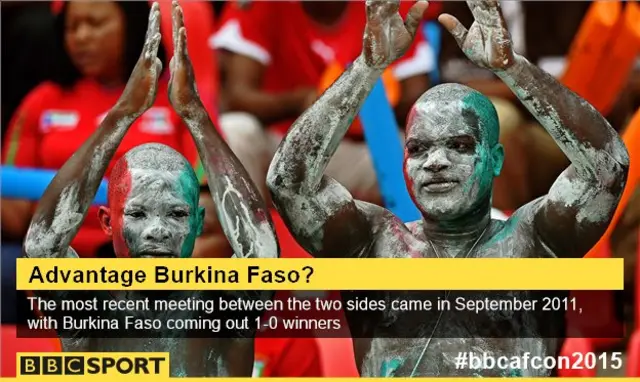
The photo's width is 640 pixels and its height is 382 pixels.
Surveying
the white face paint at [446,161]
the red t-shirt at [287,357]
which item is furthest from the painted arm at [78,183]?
the red t-shirt at [287,357]

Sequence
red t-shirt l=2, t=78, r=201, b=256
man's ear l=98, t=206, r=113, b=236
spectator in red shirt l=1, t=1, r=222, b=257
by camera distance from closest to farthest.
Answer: man's ear l=98, t=206, r=113, b=236
red t-shirt l=2, t=78, r=201, b=256
spectator in red shirt l=1, t=1, r=222, b=257

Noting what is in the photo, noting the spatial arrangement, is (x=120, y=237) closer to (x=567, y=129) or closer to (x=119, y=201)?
(x=119, y=201)

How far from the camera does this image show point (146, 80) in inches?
153

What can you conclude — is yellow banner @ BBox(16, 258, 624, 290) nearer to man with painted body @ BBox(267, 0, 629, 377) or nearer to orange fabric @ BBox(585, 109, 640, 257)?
man with painted body @ BBox(267, 0, 629, 377)

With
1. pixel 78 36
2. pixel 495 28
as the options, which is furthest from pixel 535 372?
pixel 78 36

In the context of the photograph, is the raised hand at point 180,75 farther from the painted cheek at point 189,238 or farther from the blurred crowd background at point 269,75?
the blurred crowd background at point 269,75

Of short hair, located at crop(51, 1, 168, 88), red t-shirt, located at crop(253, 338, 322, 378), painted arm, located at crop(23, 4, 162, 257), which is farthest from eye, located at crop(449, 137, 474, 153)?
short hair, located at crop(51, 1, 168, 88)

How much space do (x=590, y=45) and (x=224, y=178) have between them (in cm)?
139

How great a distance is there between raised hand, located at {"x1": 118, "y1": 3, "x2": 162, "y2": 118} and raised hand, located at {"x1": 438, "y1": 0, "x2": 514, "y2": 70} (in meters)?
0.61

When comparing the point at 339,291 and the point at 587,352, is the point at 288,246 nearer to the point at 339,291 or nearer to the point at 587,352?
the point at 339,291

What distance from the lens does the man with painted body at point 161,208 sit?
12.5ft

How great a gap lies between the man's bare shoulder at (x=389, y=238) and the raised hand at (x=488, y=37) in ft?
1.30

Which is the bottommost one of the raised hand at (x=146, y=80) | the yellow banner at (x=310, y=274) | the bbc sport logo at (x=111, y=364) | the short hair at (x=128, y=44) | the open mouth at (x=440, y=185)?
the bbc sport logo at (x=111, y=364)

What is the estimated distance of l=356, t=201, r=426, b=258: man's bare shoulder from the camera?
385 centimetres
